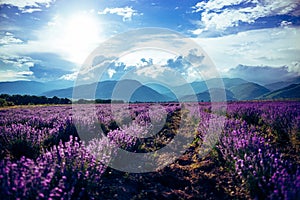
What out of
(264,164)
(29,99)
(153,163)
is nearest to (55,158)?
(153,163)

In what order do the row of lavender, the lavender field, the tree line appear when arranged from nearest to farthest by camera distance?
the row of lavender
the lavender field
the tree line

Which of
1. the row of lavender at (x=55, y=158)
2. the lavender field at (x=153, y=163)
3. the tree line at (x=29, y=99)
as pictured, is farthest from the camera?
the tree line at (x=29, y=99)

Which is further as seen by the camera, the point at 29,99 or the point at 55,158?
the point at 29,99

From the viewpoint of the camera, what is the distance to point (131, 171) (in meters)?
4.78

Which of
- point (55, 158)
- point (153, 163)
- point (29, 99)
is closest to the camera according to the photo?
point (55, 158)

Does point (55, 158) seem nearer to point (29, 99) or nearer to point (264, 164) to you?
point (264, 164)

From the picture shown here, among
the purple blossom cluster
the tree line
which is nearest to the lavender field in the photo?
the purple blossom cluster

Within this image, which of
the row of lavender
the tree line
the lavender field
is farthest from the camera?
the tree line

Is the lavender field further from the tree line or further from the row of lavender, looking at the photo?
the tree line

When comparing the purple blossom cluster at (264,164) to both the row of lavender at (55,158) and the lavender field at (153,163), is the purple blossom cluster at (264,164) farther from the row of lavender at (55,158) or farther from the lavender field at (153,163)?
the row of lavender at (55,158)

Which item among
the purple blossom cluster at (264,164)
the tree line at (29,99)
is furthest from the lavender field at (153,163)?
the tree line at (29,99)

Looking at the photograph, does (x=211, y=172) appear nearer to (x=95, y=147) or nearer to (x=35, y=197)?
(x=95, y=147)

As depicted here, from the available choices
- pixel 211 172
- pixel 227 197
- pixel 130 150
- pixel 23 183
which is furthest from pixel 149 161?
pixel 23 183

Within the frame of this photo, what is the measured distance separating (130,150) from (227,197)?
2.26 meters
